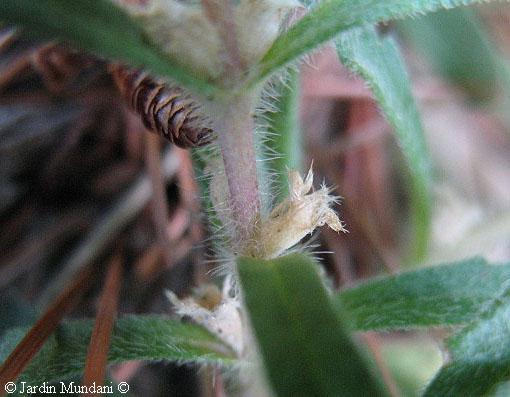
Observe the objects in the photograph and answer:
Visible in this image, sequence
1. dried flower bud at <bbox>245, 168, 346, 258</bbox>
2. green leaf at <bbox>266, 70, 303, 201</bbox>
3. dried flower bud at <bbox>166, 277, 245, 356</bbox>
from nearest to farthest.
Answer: dried flower bud at <bbox>245, 168, 346, 258</bbox>, dried flower bud at <bbox>166, 277, 245, 356</bbox>, green leaf at <bbox>266, 70, 303, 201</bbox>

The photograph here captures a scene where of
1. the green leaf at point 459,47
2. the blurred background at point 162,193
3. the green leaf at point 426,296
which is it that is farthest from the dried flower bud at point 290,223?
the green leaf at point 459,47

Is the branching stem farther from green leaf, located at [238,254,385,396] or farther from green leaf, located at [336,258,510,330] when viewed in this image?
green leaf, located at [336,258,510,330]

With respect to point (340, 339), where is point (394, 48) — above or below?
above

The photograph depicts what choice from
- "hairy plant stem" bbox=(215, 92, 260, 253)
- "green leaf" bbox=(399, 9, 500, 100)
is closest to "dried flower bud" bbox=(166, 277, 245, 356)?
"hairy plant stem" bbox=(215, 92, 260, 253)

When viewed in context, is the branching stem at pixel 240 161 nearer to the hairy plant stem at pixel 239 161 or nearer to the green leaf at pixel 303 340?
the hairy plant stem at pixel 239 161

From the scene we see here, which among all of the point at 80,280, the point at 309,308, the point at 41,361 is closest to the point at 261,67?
the point at 309,308

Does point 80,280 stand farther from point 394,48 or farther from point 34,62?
point 394,48

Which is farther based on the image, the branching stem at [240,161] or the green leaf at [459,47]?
the green leaf at [459,47]
